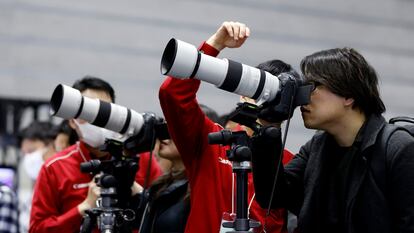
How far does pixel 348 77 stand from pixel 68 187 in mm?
1578

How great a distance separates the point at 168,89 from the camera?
2.66 meters

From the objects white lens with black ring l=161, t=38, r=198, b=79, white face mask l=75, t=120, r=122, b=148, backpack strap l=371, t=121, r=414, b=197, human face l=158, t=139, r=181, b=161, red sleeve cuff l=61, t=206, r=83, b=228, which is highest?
white lens with black ring l=161, t=38, r=198, b=79

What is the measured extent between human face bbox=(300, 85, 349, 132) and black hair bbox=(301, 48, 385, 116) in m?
0.02

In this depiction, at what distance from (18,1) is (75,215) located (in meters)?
8.38

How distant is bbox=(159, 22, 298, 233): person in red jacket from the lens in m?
2.67

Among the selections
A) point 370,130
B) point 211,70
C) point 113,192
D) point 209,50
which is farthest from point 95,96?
point 370,130

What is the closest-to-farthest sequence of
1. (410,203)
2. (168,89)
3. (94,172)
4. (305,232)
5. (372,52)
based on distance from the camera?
(410,203) < (305,232) < (168,89) < (94,172) < (372,52)

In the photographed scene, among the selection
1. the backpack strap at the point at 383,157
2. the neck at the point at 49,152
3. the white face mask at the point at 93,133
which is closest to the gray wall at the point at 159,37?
the neck at the point at 49,152

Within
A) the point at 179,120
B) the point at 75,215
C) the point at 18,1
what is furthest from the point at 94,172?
the point at 18,1

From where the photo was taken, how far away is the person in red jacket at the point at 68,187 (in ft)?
11.2

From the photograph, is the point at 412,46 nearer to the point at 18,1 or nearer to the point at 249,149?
the point at 18,1

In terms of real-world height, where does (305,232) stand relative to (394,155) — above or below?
below

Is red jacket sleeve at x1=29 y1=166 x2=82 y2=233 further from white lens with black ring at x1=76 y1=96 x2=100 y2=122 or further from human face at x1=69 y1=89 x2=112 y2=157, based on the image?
white lens with black ring at x1=76 y1=96 x2=100 y2=122

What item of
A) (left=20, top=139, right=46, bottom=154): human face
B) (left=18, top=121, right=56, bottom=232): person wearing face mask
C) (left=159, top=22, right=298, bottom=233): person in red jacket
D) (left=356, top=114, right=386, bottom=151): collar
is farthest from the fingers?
(left=20, top=139, right=46, bottom=154): human face
